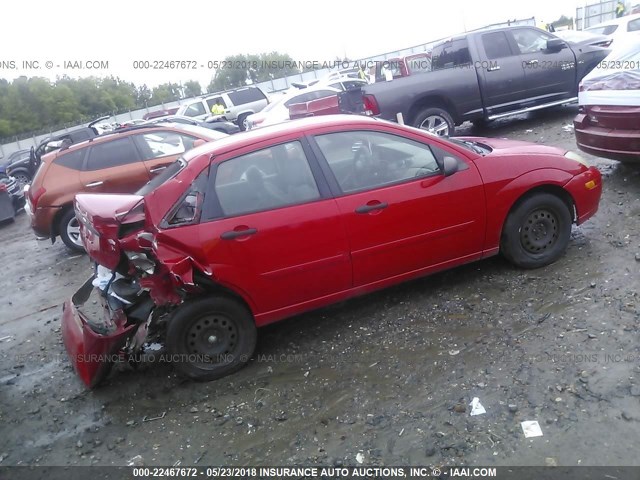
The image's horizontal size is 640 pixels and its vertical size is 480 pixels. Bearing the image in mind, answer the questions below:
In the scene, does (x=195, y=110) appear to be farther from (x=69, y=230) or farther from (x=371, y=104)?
(x=69, y=230)

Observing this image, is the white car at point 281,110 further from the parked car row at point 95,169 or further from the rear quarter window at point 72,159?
the rear quarter window at point 72,159

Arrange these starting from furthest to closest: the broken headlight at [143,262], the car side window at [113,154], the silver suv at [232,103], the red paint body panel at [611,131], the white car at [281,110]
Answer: the silver suv at [232,103] → the white car at [281,110] → the car side window at [113,154] → the red paint body panel at [611,131] → the broken headlight at [143,262]

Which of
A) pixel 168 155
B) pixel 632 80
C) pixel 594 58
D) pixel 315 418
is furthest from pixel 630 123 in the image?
pixel 168 155

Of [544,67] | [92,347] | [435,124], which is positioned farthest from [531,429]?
[544,67]

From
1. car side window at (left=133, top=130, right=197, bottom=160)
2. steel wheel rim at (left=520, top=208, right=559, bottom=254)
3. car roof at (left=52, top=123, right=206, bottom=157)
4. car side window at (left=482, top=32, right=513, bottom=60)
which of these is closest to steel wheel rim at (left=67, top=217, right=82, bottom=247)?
car roof at (left=52, top=123, right=206, bottom=157)

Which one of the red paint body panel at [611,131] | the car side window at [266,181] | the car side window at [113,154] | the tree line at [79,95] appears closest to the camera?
the car side window at [266,181]

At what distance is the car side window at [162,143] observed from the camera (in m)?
8.21

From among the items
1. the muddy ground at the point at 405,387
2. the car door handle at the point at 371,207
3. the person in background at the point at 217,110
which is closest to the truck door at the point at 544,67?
the muddy ground at the point at 405,387

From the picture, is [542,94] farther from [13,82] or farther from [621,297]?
[13,82]

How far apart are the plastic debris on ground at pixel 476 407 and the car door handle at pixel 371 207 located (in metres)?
1.51

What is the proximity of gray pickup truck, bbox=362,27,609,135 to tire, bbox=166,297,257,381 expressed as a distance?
624 cm

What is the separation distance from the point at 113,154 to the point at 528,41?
24.8 feet

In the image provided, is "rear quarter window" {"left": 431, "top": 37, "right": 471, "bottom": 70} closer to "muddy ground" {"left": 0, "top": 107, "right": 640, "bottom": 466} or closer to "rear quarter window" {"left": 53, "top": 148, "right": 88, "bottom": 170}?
"muddy ground" {"left": 0, "top": 107, "right": 640, "bottom": 466}

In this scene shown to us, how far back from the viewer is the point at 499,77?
9484 millimetres
